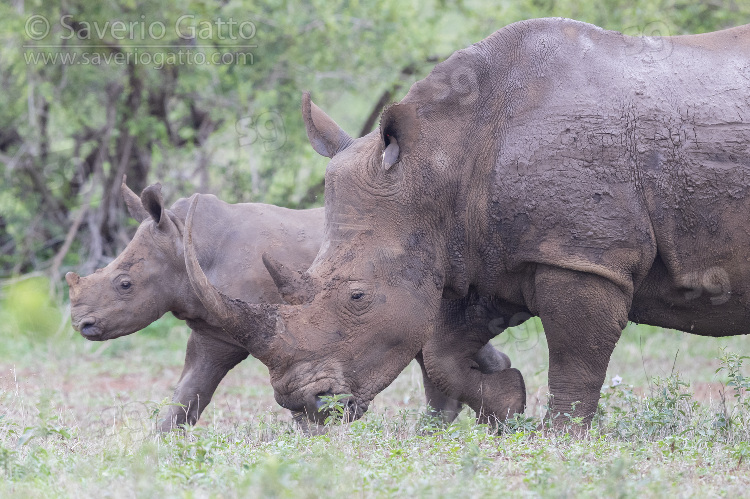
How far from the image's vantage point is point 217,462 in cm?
459

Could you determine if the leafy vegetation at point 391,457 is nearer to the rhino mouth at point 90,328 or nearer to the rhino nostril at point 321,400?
the rhino nostril at point 321,400

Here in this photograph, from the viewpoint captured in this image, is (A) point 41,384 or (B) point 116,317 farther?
(A) point 41,384

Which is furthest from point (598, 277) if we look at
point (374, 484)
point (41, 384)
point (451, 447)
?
point (41, 384)

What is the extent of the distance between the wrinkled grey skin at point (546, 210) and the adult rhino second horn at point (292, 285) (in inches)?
0.8

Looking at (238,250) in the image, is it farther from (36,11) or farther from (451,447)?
(36,11)

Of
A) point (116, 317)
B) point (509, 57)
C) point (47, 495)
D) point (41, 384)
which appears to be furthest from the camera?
point (41, 384)

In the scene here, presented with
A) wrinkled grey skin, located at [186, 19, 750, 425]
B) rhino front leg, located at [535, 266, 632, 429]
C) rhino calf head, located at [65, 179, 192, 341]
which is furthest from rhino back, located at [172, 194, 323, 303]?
rhino front leg, located at [535, 266, 632, 429]

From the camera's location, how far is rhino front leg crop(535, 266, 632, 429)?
5434 mm

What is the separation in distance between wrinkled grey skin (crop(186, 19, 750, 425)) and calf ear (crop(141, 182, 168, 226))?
169 centimetres

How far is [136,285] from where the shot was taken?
7227 mm

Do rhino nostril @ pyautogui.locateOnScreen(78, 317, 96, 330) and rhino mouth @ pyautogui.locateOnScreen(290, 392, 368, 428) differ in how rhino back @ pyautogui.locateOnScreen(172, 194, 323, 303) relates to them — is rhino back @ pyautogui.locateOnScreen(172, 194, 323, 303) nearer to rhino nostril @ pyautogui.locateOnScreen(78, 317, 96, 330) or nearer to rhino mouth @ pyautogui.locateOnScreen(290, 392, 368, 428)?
rhino nostril @ pyautogui.locateOnScreen(78, 317, 96, 330)

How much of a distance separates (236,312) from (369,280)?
74 centimetres

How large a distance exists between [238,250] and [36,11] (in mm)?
6337

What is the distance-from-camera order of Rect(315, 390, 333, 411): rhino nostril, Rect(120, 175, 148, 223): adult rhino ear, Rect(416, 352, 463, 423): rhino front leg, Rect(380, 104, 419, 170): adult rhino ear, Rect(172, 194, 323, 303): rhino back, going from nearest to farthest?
Rect(315, 390, 333, 411): rhino nostril, Rect(380, 104, 419, 170): adult rhino ear, Rect(416, 352, 463, 423): rhino front leg, Rect(172, 194, 323, 303): rhino back, Rect(120, 175, 148, 223): adult rhino ear
